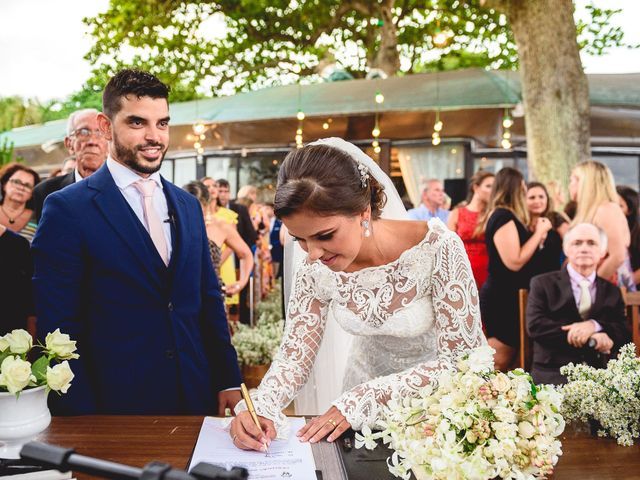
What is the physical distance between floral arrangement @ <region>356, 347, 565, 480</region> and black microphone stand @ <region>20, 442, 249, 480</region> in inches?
27.9

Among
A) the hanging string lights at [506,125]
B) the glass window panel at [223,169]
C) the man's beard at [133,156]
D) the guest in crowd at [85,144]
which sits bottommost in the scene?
the man's beard at [133,156]

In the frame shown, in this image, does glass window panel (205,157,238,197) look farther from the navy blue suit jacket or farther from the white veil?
the navy blue suit jacket

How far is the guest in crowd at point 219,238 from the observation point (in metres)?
5.16

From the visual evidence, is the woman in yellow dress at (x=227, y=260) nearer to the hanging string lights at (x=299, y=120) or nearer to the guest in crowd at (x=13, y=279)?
the guest in crowd at (x=13, y=279)

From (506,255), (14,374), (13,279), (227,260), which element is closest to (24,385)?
(14,374)

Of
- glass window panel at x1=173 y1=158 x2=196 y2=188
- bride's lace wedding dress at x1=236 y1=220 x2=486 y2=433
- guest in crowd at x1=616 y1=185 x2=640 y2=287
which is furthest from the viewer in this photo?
glass window panel at x1=173 y1=158 x2=196 y2=188

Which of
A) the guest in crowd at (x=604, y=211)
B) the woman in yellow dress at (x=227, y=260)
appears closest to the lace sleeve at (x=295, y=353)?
the guest in crowd at (x=604, y=211)

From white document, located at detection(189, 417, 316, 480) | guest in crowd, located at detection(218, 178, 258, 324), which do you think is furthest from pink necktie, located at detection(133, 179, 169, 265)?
guest in crowd, located at detection(218, 178, 258, 324)

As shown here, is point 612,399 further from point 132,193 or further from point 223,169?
point 223,169

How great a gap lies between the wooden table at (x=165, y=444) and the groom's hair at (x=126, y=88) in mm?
1096

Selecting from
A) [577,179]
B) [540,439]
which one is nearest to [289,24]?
[577,179]

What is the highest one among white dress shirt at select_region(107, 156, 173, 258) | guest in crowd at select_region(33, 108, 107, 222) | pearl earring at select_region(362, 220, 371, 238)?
guest in crowd at select_region(33, 108, 107, 222)

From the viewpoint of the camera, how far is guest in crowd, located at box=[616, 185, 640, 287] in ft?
16.5

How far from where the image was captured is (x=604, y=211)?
4410 mm
